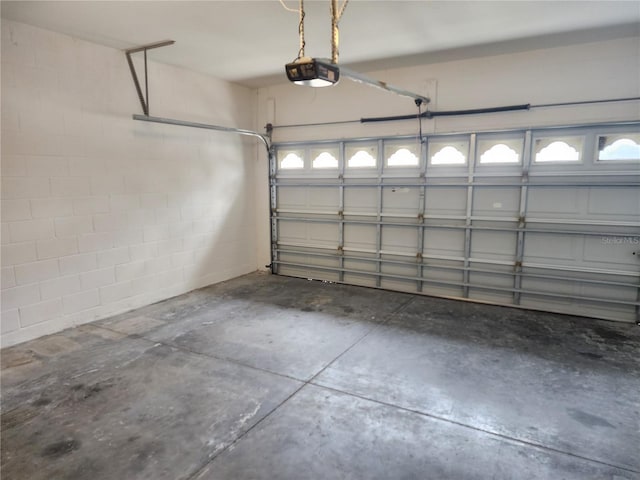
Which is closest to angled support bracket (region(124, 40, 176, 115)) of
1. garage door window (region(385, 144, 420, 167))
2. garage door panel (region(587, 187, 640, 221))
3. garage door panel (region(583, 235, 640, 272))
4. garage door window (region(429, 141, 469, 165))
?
garage door window (region(385, 144, 420, 167))

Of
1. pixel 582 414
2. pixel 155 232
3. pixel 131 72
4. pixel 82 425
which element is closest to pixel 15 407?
pixel 82 425

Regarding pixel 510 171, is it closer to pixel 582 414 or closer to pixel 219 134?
pixel 582 414

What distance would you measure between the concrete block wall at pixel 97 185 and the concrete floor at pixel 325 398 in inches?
18.1

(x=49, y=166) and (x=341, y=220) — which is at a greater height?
(x=49, y=166)

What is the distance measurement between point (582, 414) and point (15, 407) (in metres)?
3.95

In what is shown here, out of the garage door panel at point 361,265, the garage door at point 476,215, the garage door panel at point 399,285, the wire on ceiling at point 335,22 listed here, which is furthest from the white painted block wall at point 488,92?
the wire on ceiling at point 335,22

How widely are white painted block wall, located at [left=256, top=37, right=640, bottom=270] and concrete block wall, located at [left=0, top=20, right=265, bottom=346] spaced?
1325 millimetres

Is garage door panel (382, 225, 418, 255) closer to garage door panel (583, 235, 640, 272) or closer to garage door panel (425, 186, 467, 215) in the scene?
garage door panel (425, 186, 467, 215)

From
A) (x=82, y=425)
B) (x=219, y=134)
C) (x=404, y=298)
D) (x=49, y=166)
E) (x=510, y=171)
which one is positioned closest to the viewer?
(x=82, y=425)

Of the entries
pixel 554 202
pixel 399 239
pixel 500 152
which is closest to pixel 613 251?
pixel 554 202

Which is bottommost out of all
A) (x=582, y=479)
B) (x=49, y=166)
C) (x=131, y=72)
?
(x=582, y=479)

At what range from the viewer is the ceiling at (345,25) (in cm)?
337

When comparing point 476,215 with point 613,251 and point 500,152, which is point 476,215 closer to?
point 500,152

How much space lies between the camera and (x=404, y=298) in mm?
5418
